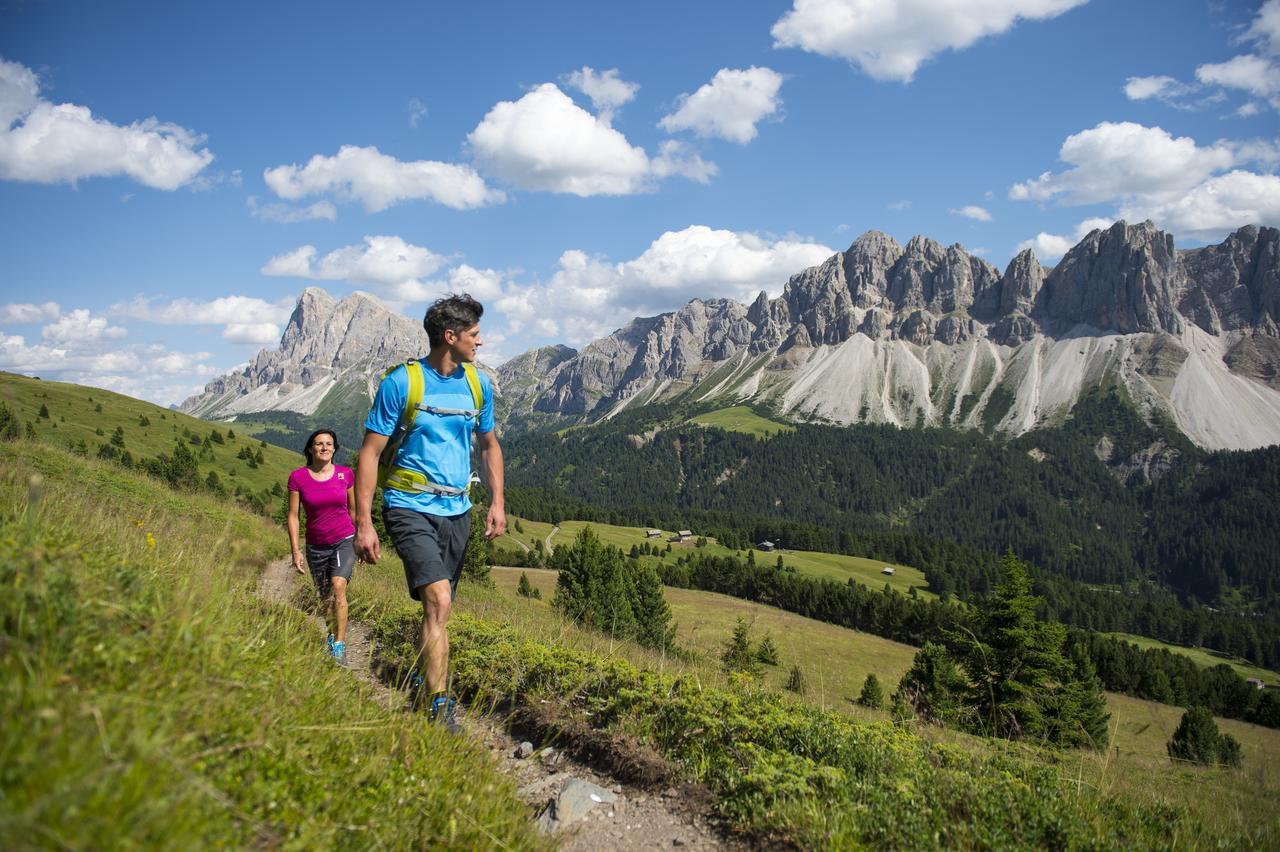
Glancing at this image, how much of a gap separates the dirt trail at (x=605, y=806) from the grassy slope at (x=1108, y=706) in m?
2.06

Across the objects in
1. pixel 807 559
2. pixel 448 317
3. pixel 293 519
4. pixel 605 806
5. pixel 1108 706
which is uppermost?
pixel 448 317

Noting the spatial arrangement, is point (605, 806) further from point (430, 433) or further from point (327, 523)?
point (327, 523)

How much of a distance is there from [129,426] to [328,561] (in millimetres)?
85458

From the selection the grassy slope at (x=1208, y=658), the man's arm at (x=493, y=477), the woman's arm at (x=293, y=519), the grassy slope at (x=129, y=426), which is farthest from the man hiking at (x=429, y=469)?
A: the grassy slope at (x=1208, y=658)

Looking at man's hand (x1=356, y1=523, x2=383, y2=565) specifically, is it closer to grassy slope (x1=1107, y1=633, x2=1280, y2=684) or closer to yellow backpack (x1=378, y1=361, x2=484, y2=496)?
yellow backpack (x1=378, y1=361, x2=484, y2=496)

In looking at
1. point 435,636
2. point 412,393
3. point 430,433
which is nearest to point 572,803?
point 435,636

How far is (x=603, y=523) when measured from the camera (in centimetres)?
17725

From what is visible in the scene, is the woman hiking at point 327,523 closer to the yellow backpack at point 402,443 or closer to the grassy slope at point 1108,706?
the yellow backpack at point 402,443

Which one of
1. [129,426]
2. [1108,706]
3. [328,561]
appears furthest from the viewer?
[129,426]

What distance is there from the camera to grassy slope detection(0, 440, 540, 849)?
1.82 meters

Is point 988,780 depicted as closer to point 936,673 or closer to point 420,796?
point 420,796

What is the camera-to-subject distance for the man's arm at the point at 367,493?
17.3 feet

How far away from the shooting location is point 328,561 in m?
7.98

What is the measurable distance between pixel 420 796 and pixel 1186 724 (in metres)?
49.8
